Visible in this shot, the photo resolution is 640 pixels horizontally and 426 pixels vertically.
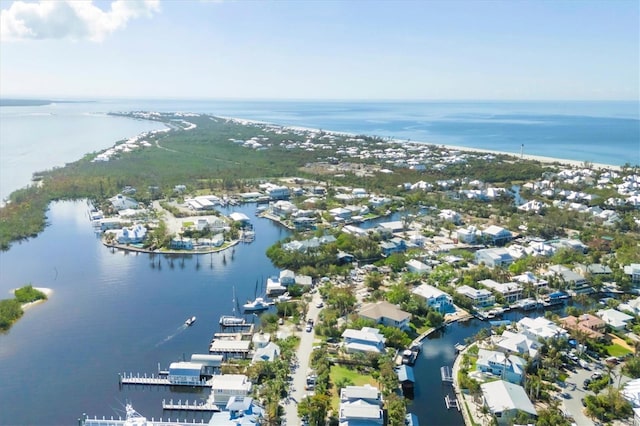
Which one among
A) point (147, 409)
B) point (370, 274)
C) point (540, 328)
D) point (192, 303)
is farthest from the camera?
point (370, 274)

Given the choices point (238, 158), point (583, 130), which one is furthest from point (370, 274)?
point (583, 130)

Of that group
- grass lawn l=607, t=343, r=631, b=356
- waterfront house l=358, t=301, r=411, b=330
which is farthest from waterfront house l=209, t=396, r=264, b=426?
grass lawn l=607, t=343, r=631, b=356

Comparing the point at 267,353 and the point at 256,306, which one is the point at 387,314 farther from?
the point at 256,306

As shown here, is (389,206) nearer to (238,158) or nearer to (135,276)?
(135,276)

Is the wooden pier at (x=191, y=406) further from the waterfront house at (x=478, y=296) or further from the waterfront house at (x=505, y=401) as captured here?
the waterfront house at (x=478, y=296)

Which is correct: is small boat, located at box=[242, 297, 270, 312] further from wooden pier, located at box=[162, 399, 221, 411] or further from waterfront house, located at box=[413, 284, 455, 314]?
waterfront house, located at box=[413, 284, 455, 314]

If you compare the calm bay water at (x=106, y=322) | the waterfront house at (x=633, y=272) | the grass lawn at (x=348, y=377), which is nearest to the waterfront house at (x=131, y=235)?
the calm bay water at (x=106, y=322)
